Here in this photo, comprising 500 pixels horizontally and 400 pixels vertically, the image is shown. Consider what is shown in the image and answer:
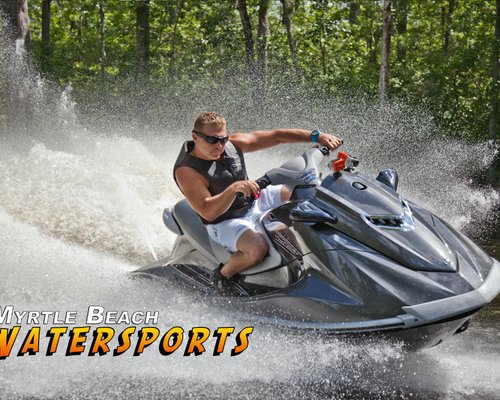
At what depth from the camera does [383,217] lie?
4.21m

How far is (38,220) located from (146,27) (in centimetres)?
1398

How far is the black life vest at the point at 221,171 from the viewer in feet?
15.4

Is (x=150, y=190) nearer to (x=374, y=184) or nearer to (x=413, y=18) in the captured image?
(x=374, y=184)

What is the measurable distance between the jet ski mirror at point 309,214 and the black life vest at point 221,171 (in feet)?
1.35

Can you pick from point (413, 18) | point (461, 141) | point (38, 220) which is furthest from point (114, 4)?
point (38, 220)

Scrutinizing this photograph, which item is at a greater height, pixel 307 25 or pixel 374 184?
pixel 374 184

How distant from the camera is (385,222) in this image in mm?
4203

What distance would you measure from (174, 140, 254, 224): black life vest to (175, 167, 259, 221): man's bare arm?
4 centimetres

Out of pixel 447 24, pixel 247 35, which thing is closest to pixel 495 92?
pixel 447 24

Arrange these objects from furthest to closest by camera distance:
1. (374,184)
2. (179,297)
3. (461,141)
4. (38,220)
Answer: (461,141)
(38,220)
(179,297)
(374,184)

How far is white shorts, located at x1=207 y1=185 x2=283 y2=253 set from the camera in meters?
4.70

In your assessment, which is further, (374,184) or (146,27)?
(146,27)

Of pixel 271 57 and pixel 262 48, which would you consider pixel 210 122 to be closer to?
pixel 262 48

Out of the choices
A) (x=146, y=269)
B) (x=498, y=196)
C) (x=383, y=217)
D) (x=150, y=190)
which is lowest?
(x=498, y=196)
